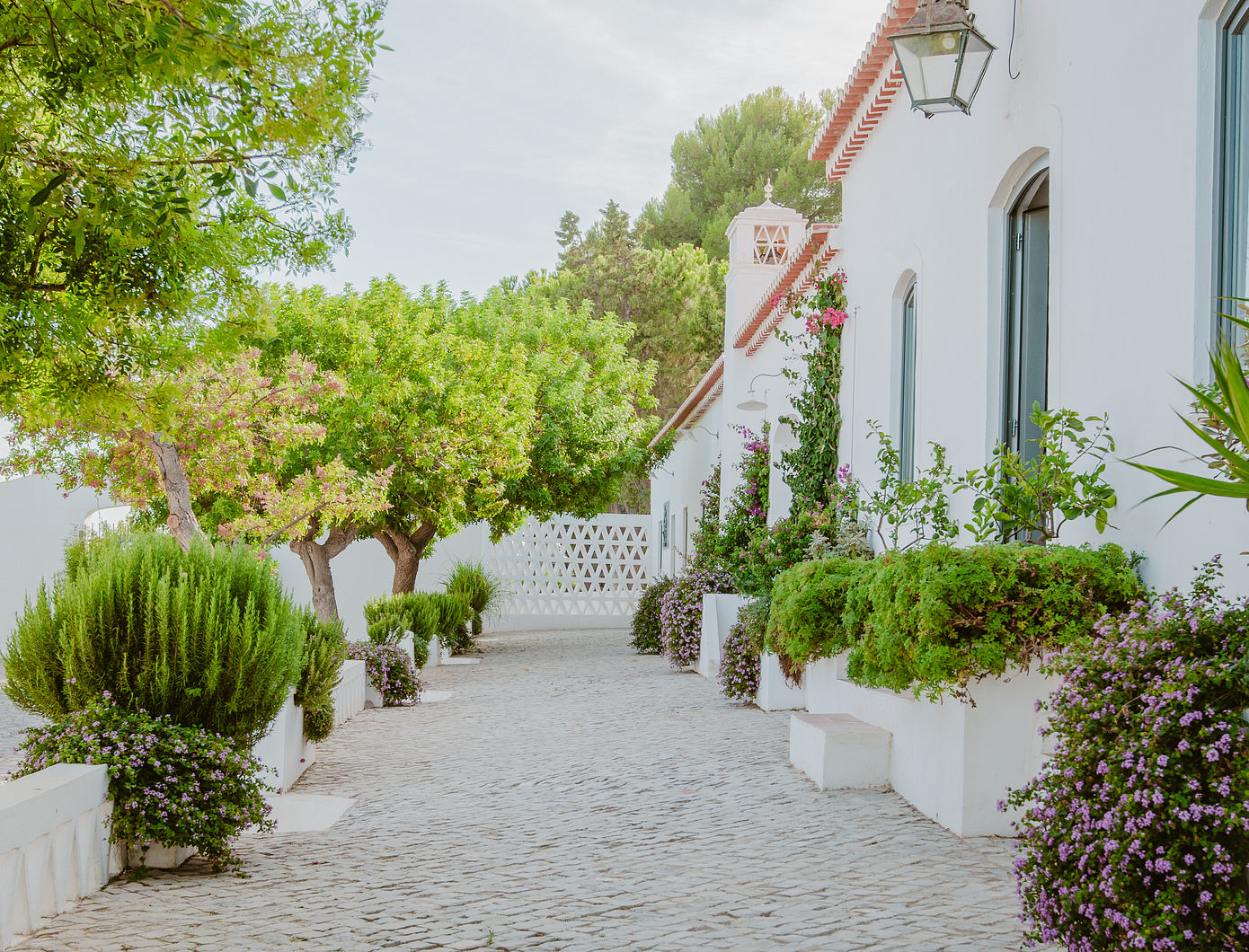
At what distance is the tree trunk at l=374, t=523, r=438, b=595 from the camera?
1714 centimetres

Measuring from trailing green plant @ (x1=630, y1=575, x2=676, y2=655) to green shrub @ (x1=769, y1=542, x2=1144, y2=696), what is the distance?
10.7 meters

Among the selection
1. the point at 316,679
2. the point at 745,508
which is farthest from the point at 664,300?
the point at 316,679

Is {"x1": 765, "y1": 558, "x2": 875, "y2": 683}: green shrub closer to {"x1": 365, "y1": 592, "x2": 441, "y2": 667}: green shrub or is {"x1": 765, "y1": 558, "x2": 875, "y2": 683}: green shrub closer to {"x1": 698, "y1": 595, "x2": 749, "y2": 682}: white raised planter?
{"x1": 698, "y1": 595, "x2": 749, "y2": 682}: white raised planter

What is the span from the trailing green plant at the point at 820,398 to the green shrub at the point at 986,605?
180 inches

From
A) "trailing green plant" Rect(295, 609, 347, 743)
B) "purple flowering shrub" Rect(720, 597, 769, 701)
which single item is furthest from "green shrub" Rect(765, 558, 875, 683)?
"trailing green plant" Rect(295, 609, 347, 743)

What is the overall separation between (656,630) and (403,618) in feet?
15.2

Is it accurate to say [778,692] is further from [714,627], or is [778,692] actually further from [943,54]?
[943,54]

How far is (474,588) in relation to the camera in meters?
19.5

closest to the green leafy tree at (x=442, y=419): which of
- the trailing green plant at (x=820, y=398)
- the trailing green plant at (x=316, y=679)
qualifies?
the trailing green plant at (x=820, y=398)

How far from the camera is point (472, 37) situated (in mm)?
12516

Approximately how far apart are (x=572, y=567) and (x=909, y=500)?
55.2 ft

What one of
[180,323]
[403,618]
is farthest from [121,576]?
[403,618]

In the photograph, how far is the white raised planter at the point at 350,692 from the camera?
9.24 metres

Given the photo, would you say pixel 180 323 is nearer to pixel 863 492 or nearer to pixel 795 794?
pixel 795 794
